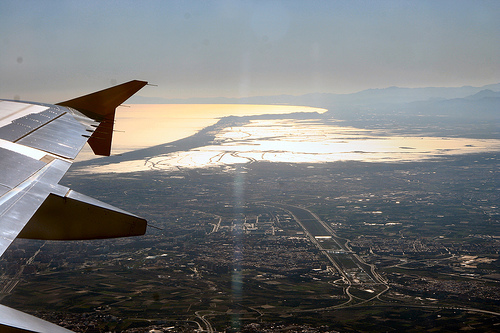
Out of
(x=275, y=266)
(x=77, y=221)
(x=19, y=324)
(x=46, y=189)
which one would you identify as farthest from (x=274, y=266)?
(x=19, y=324)

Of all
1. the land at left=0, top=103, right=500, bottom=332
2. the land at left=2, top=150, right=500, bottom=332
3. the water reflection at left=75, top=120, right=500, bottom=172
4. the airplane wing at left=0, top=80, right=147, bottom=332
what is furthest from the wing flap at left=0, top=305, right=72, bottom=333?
the water reflection at left=75, top=120, right=500, bottom=172

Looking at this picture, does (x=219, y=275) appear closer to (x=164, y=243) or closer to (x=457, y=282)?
(x=164, y=243)

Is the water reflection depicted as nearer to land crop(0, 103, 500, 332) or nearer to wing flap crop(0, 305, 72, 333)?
land crop(0, 103, 500, 332)

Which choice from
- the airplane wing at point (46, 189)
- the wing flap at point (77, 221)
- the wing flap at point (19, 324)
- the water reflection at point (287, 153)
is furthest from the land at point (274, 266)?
the water reflection at point (287, 153)

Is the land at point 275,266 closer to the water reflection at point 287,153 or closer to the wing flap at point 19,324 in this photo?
the wing flap at point 19,324

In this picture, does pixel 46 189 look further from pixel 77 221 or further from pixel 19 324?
pixel 19 324

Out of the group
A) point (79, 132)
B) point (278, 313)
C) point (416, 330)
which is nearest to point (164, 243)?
point (278, 313)
